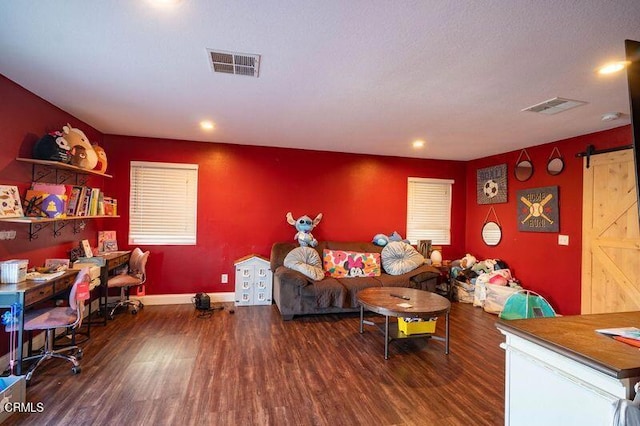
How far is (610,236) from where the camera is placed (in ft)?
11.6

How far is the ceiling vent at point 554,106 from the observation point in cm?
278

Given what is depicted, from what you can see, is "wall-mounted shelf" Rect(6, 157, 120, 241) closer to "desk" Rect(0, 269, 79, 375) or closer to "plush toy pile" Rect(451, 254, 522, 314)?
"desk" Rect(0, 269, 79, 375)

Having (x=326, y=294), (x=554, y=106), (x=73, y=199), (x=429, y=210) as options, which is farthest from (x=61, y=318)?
(x=429, y=210)

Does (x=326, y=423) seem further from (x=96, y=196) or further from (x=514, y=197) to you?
(x=514, y=197)

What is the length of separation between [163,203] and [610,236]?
18.9 ft

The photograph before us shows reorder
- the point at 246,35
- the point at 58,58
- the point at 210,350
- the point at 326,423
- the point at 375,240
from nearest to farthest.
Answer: the point at 246,35
the point at 326,423
the point at 58,58
the point at 210,350
the point at 375,240

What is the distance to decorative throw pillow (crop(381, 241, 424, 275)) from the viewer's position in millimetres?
4664

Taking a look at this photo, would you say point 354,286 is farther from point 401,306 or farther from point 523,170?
point 523,170

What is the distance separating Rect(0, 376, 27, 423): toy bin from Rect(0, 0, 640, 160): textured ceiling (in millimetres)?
2256

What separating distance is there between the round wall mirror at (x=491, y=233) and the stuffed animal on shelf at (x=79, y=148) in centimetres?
575

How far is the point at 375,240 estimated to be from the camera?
5137 millimetres

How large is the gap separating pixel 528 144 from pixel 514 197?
831mm

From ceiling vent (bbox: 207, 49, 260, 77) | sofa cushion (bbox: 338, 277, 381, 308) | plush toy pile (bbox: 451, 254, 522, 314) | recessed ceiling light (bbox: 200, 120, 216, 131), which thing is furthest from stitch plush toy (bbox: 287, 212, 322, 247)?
ceiling vent (bbox: 207, 49, 260, 77)

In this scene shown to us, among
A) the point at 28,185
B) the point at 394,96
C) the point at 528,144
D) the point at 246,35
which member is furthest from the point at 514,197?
the point at 28,185
